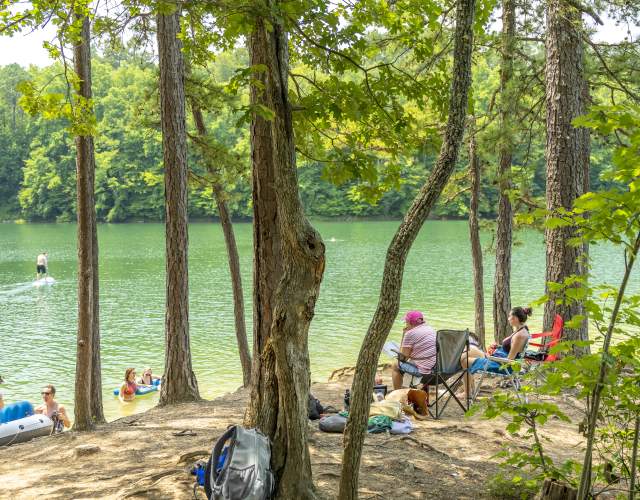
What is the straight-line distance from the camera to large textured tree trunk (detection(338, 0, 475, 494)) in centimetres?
295

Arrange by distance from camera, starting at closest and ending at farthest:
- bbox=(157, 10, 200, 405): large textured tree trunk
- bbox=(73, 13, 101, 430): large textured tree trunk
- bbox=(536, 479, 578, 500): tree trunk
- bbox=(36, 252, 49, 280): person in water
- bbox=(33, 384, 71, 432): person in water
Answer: bbox=(536, 479, 578, 500): tree trunk
bbox=(73, 13, 101, 430): large textured tree trunk
bbox=(157, 10, 200, 405): large textured tree trunk
bbox=(33, 384, 71, 432): person in water
bbox=(36, 252, 49, 280): person in water

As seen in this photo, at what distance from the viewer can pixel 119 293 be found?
2062 centimetres

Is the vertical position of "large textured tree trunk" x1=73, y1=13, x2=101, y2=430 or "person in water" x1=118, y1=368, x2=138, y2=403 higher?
"large textured tree trunk" x1=73, y1=13, x2=101, y2=430

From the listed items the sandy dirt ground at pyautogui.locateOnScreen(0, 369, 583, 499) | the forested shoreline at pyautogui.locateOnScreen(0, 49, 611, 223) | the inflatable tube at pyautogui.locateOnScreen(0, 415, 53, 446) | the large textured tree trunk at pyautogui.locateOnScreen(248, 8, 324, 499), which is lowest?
the inflatable tube at pyautogui.locateOnScreen(0, 415, 53, 446)

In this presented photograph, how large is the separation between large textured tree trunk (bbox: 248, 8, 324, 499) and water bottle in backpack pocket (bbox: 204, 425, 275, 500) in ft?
0.45

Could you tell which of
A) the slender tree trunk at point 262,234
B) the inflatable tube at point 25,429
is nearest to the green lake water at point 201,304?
the inflatable tube at point 25,429

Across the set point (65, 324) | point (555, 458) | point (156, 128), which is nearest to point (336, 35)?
point (555, 458)

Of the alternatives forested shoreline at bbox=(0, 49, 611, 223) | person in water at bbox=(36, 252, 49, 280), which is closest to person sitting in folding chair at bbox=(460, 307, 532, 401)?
person in water at bbox=(36, 252, 49, 280)

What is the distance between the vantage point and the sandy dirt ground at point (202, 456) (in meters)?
3.74

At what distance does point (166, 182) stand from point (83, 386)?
96.2 inches

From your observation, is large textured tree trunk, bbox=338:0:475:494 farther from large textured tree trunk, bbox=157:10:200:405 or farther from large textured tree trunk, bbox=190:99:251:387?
large textured tree trunk, bbox=190:99:251:387

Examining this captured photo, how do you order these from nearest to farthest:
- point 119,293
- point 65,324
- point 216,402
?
point 216,402 → point 65,324 → point 119,293

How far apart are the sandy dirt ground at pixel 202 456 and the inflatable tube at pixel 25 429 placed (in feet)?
2.52

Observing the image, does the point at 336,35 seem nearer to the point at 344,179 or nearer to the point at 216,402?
the point at 344,179
